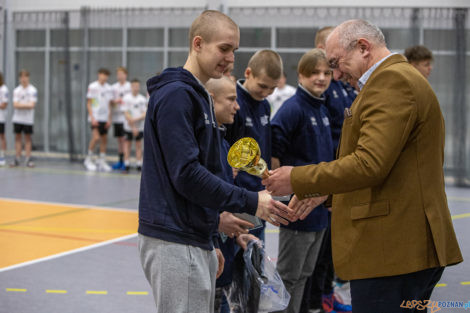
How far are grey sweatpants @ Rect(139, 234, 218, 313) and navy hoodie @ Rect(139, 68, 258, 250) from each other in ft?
0.16

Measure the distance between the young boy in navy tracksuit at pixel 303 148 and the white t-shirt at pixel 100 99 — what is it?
Answer: 36.5 ft

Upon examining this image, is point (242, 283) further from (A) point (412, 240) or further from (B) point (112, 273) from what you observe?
(B) point (112, 273)

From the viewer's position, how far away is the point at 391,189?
9.24ft

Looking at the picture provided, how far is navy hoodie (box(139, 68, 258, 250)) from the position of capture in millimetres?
2719

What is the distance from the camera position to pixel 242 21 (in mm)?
17094

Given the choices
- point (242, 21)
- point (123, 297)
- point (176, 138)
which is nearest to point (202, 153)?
point (176, 138)

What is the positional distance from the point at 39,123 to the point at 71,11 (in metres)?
3.36

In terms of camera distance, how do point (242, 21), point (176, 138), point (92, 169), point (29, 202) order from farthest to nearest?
point (242, 21) → point (92, 169) → point (29, 202) → point (176, 138)

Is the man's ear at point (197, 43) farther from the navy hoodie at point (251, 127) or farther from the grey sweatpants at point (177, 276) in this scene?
the navy hoodie at point (251, 127)

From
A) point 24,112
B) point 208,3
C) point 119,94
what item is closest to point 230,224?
point 119,94

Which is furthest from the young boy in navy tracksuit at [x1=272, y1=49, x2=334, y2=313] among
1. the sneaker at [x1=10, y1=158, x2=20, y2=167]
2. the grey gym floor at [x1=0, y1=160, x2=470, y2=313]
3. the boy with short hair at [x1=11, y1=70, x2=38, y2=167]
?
the sneaker at [x1=10, y1=158, x2=20, y2=167]

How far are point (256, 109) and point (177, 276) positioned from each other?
2.03 meters

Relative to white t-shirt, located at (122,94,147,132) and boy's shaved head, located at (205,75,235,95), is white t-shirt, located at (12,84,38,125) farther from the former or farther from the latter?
boy's shaved head, located at (205,75,235,95)

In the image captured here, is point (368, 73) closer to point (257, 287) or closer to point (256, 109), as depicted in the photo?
point (257, 287)
